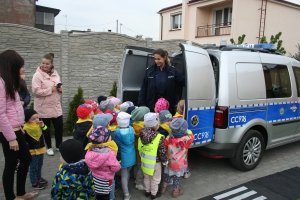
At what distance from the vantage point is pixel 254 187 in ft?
13.4

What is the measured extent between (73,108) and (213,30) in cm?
1611

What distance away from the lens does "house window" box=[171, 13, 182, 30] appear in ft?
76.1

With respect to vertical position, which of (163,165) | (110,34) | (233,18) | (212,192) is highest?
(233,18)

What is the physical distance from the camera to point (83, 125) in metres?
3.76

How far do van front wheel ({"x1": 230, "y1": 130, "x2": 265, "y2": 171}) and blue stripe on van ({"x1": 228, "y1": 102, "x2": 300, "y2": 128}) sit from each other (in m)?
0.28

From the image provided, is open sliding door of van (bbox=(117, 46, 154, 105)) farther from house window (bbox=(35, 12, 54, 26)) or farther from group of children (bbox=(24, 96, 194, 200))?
house window (bbox=(35, 12, 54, 26))

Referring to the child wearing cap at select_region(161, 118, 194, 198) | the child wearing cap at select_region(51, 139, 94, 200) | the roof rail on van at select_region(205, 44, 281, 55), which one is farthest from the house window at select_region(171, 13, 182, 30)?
the child wearing cap at select_region(51, 139, 94, 200)

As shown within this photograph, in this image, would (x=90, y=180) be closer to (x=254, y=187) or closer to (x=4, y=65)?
(x=4, y=65)

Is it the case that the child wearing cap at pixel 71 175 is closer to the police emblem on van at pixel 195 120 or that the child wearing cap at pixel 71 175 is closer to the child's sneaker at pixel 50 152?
the police emblem on van at pixel 195 120

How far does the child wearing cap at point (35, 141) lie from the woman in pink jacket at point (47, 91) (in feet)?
3.90

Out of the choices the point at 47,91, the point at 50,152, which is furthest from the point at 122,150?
the point at 50,152

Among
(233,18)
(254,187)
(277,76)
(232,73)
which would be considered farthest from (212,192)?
(233,18)

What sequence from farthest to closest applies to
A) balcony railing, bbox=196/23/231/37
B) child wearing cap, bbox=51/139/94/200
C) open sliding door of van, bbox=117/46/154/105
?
1. balcony railing, bbox=196/23/231/37
2. open sliding door of van, bbox=117/46/154/105
3. child wearing cap, bbox=51/139/94/200

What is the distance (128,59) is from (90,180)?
2.68 meters
